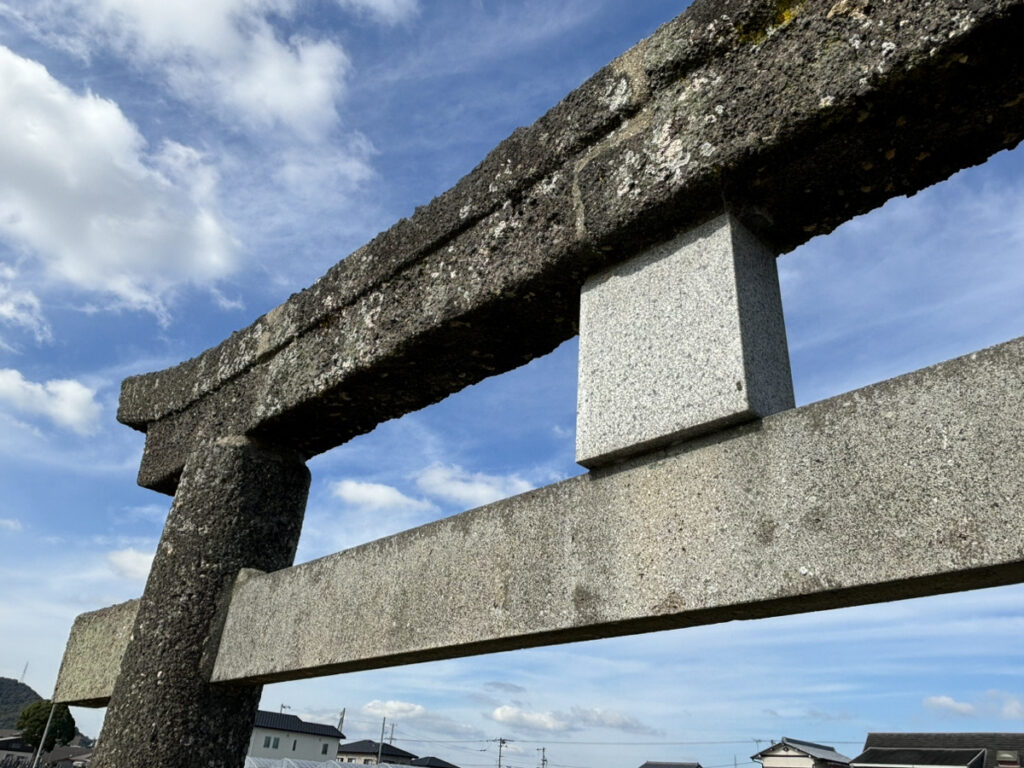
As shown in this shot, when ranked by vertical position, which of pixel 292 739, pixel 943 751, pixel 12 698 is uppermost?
pixel 12 698

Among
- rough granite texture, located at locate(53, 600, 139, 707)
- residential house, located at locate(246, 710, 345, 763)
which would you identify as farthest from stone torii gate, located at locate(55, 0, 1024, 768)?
residential house, located at locate(246, 710, 345, 763)

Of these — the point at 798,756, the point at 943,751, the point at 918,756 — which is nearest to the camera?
the point at 943,751

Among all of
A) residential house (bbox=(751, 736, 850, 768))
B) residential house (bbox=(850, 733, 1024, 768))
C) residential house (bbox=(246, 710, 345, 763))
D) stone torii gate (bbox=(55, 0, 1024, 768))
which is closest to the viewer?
stone torii gate (bbox=(55, 0, 1024, 768))

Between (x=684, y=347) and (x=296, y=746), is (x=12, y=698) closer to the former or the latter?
(x=296, y=746)

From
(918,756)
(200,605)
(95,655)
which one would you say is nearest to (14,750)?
(918,756)

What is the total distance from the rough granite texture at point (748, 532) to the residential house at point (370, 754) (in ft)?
210

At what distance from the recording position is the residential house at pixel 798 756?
3622 cm

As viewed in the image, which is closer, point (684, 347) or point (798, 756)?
point (684, 347)

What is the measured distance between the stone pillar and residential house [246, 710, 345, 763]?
50.0 meters

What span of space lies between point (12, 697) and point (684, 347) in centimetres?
18048

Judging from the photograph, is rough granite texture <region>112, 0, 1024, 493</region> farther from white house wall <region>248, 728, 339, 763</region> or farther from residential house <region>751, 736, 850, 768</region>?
white house wall <region>248, 728, 339, 763</region>

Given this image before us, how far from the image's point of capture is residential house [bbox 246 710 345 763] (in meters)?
48.2

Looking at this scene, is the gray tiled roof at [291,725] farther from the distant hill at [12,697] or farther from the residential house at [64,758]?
the distant hill at [12,697]

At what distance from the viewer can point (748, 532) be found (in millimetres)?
1882
